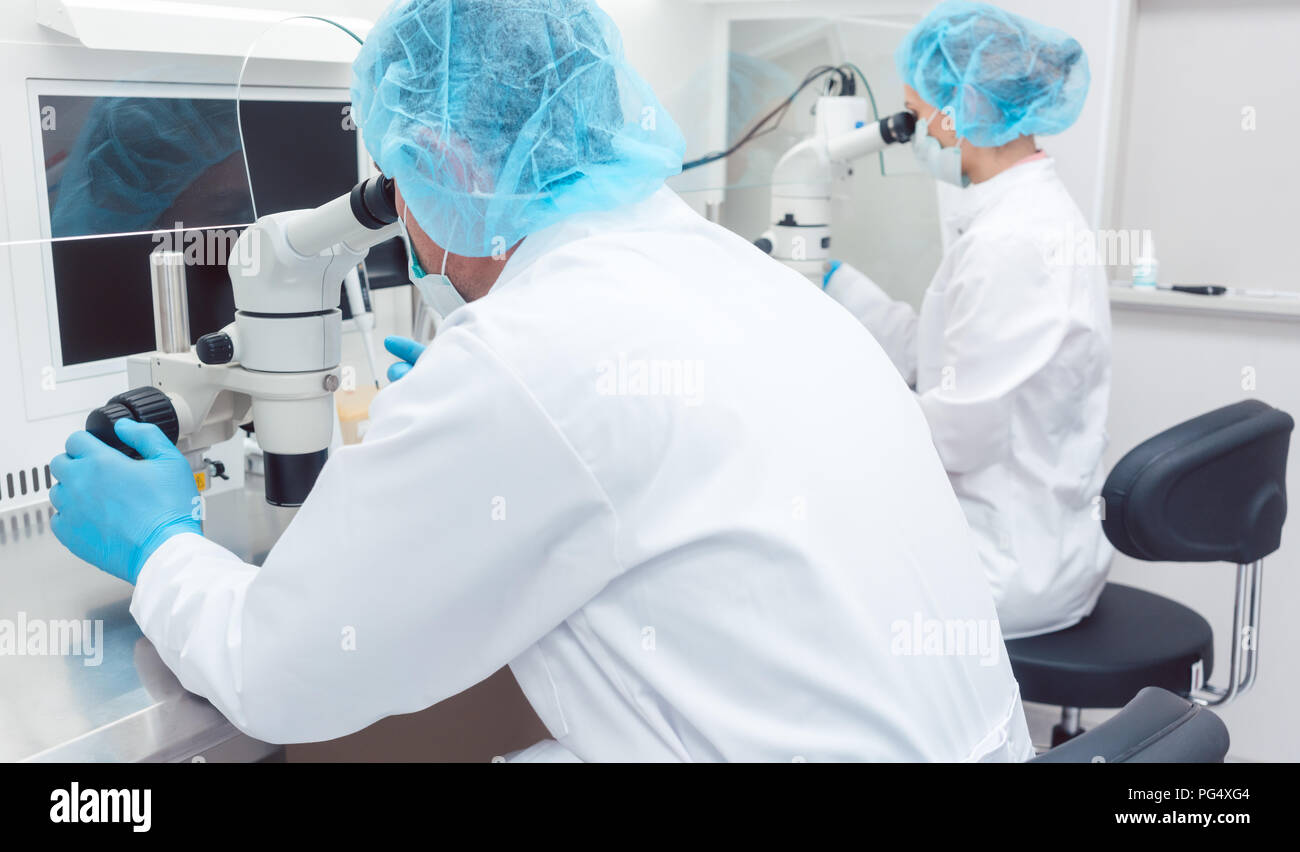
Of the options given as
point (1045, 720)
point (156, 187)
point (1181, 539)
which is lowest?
point (1045, 720)

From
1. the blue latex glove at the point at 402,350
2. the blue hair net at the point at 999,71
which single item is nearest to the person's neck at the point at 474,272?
the blue latex glove at the point at 402,350

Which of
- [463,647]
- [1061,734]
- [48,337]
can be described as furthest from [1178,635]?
[48,337]

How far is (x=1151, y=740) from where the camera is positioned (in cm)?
82

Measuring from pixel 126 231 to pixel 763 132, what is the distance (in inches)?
49.6

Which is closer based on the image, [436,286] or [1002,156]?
[436,286]

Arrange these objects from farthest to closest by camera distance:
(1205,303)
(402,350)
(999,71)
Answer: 1. (1205,303)
2. (999,71)
3. (402,350)

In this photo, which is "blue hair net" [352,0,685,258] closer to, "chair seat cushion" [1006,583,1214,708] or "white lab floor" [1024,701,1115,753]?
"chair seat cushion" [1006,583,1214,708]

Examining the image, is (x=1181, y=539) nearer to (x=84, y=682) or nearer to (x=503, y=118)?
(x=503, y=118)

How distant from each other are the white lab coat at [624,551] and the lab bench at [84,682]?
85 millimetres

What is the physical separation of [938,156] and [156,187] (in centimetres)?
135

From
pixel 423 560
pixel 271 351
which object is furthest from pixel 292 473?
pixel 423 560

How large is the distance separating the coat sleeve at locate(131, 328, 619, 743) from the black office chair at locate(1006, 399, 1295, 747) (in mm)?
989

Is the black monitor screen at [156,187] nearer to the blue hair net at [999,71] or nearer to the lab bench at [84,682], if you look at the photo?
the lab bench at [84,682]

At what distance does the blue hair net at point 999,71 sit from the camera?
1817 mm
